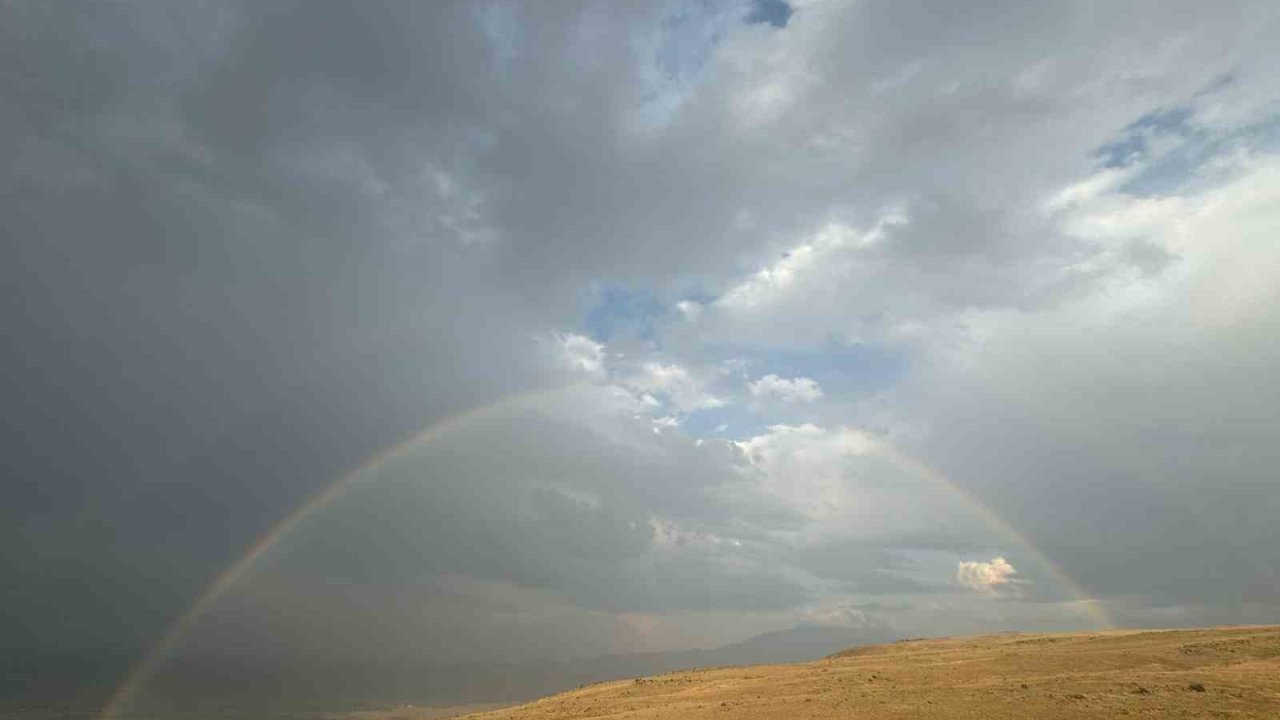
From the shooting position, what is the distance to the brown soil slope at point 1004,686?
34.7 metres

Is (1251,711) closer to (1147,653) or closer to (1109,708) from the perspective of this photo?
(1109,708)

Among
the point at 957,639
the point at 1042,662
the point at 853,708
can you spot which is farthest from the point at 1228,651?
the point at 957,639

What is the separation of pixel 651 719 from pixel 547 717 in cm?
1389

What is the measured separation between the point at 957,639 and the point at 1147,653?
41.7m

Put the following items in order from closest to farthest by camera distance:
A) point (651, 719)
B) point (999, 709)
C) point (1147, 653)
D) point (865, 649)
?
1. point (999, 709)
2. point (651, 719)
3. point (1147, 653)
4. point (865, 649)

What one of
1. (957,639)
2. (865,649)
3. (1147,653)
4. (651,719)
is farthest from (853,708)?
(957,639)

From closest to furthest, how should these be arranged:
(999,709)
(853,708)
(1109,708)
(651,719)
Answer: (1109,708) → (999,709) → (853,708) → (651,719)

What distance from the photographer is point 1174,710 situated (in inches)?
1273

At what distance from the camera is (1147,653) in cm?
4853

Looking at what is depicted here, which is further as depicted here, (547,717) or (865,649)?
(865,649)

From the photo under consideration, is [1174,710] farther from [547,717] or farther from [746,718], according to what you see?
[547,717]

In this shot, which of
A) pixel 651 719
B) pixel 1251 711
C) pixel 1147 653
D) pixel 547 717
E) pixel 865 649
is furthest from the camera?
pixel 865 649

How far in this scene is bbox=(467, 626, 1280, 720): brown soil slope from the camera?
34.7 metres

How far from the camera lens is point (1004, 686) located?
138 ft
